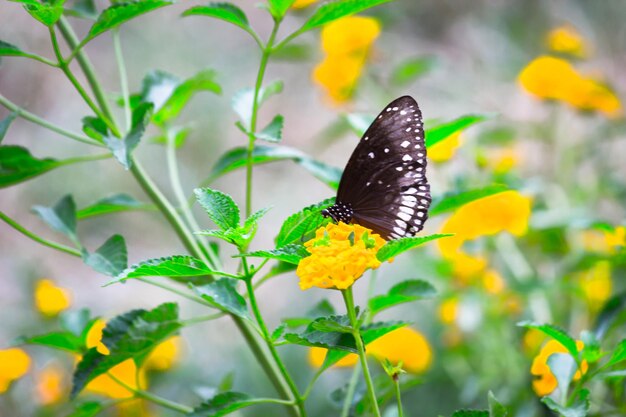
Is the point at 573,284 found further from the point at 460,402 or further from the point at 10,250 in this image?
the point at 10,250

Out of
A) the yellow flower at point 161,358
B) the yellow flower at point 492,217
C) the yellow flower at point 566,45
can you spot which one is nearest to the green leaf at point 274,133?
the yellow flower at point 492,217

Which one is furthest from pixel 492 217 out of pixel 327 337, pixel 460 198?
pixel 327 337

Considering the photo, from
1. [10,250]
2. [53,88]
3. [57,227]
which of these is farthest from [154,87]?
[53,88]

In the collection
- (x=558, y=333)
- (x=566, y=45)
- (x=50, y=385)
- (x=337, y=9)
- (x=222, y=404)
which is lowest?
(x=50, y=385)

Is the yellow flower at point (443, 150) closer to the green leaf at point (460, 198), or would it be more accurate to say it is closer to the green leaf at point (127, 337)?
the green leaf at point (460, 198)

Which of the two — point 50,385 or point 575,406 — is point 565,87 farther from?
point 50,385

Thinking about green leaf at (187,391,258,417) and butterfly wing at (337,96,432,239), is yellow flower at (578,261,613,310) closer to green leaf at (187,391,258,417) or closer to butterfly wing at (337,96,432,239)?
butterfly wing at (337,96,432,239)
